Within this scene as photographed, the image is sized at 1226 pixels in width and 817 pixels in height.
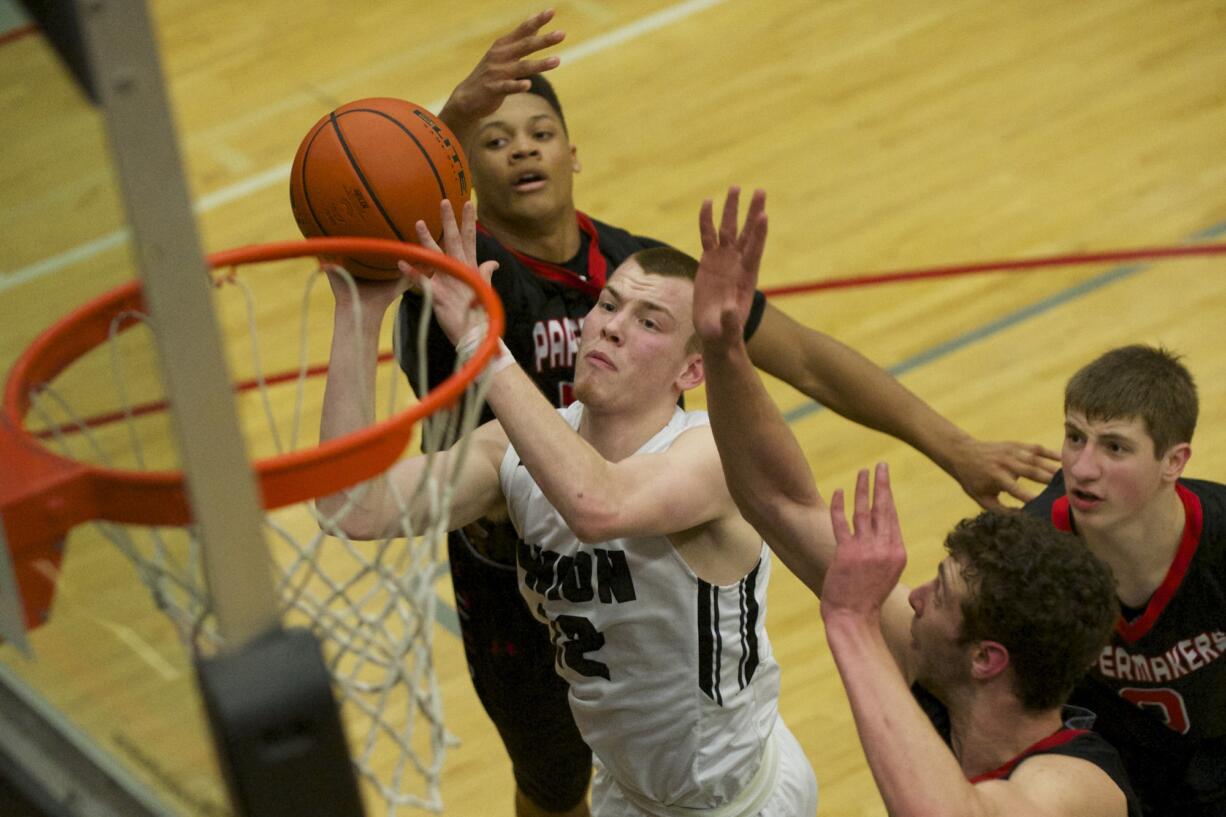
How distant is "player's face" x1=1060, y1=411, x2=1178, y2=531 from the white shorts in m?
0.76

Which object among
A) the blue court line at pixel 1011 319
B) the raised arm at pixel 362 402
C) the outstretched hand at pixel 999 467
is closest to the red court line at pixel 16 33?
the raised arm at pixel 362 402

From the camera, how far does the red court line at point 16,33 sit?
5.61 ft

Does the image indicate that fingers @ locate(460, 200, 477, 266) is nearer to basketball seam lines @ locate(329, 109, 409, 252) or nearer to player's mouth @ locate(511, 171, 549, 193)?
basketball seam lines @ locate(329, 109, 409, 252)

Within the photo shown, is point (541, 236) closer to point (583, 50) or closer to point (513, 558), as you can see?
point (513, 558)

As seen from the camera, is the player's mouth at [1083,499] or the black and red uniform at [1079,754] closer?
the black and red uniform at [1079,754]

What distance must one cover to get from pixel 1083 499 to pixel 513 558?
120 centimetres

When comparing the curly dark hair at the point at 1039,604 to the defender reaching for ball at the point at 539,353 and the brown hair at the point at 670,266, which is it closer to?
the brown hair at the point at 670,266

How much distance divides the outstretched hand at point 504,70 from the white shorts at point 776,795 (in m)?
1.39

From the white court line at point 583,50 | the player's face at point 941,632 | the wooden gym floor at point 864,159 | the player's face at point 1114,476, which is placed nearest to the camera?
the player's face at point 941,632

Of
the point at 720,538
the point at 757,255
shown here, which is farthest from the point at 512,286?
the point at 757,255

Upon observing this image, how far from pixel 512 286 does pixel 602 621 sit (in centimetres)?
77

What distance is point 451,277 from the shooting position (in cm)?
292

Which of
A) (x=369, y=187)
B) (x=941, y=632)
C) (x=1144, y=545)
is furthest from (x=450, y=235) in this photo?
(x=1144, y=545)

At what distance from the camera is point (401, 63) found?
817 cm
